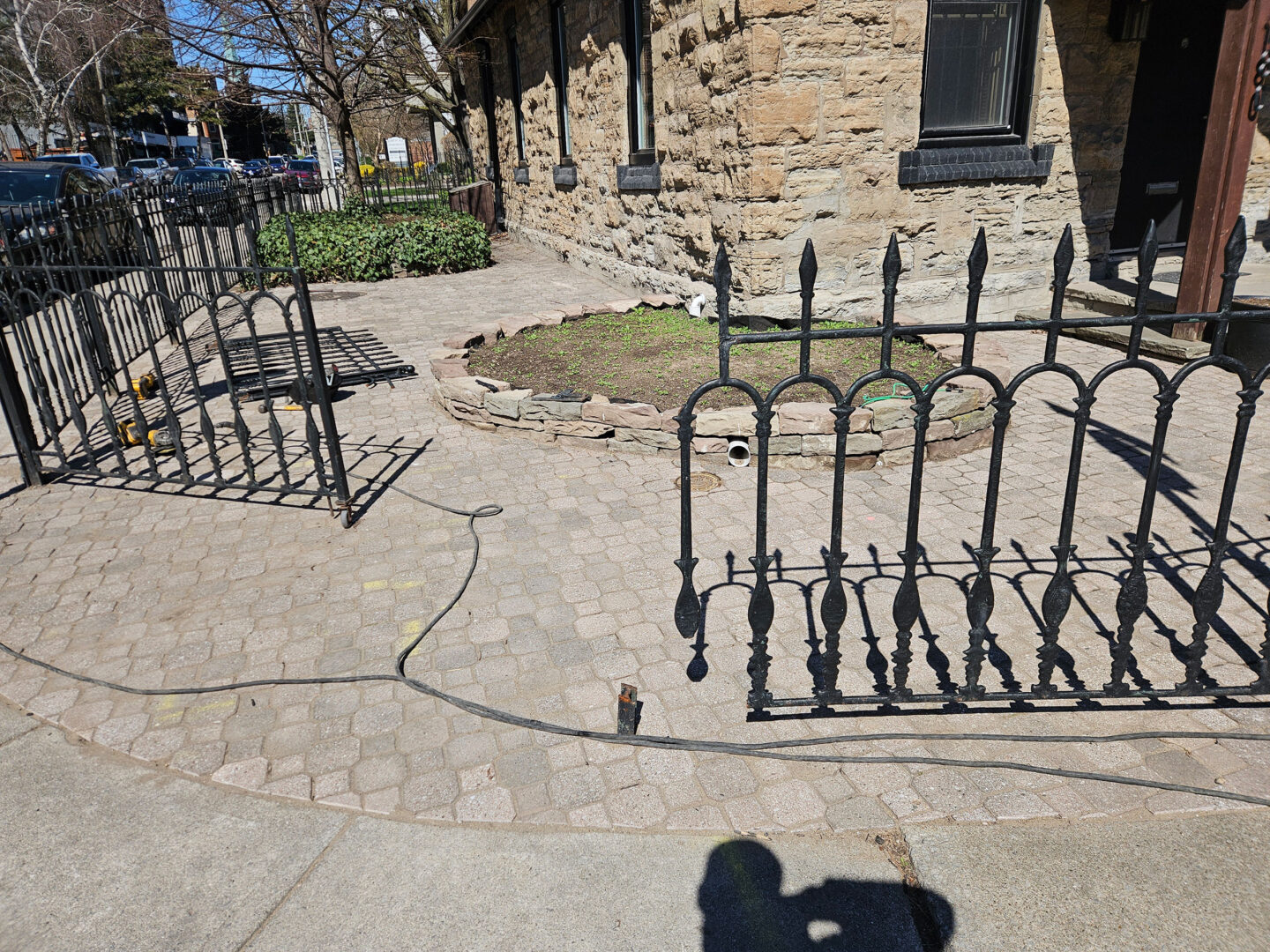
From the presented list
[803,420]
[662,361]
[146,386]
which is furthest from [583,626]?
[146,386]

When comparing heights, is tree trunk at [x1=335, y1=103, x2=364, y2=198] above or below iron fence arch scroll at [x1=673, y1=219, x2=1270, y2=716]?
above

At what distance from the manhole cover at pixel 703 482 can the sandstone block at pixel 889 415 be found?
105 cm

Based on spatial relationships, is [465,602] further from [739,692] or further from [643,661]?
[739,692]

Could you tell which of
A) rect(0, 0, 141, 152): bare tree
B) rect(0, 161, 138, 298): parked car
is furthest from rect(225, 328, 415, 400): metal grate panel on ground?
rect(0, 0, 141, 152): bare tree

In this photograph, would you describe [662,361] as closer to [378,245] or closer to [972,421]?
[972,421]

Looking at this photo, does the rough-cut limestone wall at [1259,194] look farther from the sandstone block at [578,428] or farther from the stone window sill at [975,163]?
the sandstone block at [578,428]

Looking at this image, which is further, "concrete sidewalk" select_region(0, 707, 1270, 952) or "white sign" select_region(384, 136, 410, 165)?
"white sign" select_region(384, 136, 410, 165)

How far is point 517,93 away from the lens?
15305 millimetres

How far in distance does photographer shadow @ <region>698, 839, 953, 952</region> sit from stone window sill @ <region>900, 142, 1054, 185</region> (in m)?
6.38

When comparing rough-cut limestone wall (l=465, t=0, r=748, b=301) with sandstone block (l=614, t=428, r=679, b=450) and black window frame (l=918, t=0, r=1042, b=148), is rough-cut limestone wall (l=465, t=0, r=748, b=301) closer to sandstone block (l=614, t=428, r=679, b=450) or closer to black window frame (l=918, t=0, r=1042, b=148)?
black window frame (l=918, t=0, r=1042, b=148)

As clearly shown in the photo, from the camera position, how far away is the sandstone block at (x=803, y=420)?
4992 mm

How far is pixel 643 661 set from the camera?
10.6 feet

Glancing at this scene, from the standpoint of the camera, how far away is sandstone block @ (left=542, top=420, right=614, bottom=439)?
17.8 feet

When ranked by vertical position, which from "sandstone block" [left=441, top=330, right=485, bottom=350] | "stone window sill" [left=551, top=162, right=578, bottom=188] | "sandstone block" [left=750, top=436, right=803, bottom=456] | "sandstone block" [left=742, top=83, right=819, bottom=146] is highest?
"sandstone block" [left=742, top=83, right=819, bottom=146]
